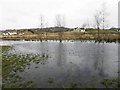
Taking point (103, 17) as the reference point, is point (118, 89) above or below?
below

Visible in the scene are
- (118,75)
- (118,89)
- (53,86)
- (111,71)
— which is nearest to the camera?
(118,89)

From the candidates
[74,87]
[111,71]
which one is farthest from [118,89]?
[111,71]

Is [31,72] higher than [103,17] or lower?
lower

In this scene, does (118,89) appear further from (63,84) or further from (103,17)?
(103,17)

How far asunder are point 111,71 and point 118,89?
5.44 metres

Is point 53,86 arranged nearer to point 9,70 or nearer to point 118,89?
point 118,89

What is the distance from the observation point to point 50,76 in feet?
52.5

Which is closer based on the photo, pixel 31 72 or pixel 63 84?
pixel 63 84

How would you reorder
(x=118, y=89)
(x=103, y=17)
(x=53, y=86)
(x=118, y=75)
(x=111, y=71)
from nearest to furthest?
(x=118, y=89) → (x=53, y=86) → (x=118, y=75) → (x=111, y=71) → (x=103, y=17)

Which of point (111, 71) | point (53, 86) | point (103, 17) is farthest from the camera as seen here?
point (103, 17)

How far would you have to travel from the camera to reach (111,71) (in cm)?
1731

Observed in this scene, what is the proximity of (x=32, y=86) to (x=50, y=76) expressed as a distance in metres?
3.05

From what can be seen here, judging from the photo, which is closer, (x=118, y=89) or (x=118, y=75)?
(x=118, y=89)

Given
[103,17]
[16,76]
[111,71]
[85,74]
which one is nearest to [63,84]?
[85,74]
